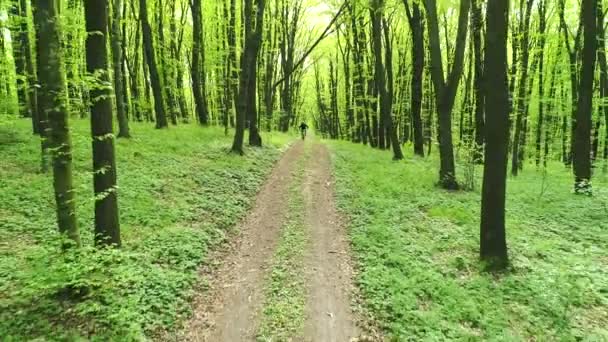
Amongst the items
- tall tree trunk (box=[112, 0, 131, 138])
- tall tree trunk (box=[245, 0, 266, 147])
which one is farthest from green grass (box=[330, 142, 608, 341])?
tall tree trunk (box=[112, 0, 131, 138])

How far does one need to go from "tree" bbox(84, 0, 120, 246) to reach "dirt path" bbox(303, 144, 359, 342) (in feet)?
11.4

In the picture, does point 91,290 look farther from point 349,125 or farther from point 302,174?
point 349,125

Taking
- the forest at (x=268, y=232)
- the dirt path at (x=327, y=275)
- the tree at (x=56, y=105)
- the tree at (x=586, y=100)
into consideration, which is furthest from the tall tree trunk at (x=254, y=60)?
the tree at (x=586, y=100)

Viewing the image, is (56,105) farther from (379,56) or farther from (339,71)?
(339,71)

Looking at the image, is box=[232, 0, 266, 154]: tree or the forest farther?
box=[232, 0, 266, 154]: tree

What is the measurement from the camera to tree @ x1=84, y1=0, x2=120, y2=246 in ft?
17.8

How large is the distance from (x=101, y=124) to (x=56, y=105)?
0.79m

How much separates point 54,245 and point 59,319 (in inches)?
39.1

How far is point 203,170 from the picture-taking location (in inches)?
A: 465

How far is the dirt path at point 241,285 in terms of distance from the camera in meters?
5.40

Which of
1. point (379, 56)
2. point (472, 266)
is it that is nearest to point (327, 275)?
point (472, 266)

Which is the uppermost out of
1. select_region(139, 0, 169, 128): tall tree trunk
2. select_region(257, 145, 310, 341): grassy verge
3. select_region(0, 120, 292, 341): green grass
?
select_region(139, 0, 169, 128): tall tree trunk

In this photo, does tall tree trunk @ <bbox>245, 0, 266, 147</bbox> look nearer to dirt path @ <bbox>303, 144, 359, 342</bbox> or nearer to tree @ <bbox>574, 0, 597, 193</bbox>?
dirt path @ <bbox>303, 144, 359, 342</bbox>

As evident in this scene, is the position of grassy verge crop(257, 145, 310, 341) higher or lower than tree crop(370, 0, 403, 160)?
lower
